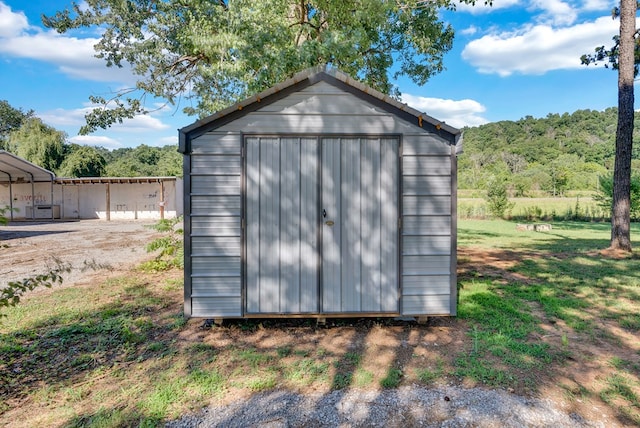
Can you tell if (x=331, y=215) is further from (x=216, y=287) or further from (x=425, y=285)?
(x=216, y=287)

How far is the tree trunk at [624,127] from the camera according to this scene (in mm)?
7434

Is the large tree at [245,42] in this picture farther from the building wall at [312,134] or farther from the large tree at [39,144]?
the large tree at [39,144]

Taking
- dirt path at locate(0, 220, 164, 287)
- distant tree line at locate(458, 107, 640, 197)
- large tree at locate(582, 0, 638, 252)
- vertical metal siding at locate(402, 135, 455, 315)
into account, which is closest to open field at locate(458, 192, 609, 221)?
distant tree line at locate(458, 107, 640, 197)

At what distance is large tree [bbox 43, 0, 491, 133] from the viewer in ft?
21.5

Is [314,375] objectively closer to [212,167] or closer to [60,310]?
[212,167]

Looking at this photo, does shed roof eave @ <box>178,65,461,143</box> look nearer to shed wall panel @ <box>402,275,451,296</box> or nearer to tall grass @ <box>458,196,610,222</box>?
shed wall panel @ <box>402,275,451,296</box>

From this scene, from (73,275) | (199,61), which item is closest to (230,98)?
(199,61)

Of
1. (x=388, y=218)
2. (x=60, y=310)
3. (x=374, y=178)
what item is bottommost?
(x=60, y=310)

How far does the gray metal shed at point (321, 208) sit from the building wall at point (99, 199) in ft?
57.8

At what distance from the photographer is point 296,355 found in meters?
3.04

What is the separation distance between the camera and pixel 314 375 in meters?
2.67

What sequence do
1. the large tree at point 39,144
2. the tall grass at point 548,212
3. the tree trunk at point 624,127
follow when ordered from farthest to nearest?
the large tree at point 39,144, the tall grass at point 548,212, the tree trunk at point 624,127

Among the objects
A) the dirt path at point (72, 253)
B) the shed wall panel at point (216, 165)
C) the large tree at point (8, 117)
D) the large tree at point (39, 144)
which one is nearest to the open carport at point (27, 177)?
the large tree at point (39, 144)

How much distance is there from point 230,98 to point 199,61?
143 cm
